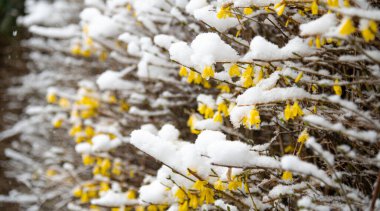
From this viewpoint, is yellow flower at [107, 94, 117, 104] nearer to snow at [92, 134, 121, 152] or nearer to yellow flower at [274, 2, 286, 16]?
snow at [92, 134, 121, 152]

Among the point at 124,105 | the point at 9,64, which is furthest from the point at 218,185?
the point at 9,64

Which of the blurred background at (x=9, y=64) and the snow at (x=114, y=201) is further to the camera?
the blurred background at (x=9, y=64)

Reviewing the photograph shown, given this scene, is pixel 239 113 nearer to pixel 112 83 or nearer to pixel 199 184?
pixel 199 184

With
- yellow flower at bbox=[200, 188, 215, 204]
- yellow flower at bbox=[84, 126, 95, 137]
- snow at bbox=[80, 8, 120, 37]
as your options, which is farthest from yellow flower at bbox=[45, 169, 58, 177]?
yellow flower at bbox=[200, 188, 215, 204]

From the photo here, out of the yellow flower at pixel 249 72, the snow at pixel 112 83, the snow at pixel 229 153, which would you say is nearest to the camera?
the snow at pixel 229 153

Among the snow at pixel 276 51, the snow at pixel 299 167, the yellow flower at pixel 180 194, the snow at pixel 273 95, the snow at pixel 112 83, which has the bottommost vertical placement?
the snow at pixel 112 83

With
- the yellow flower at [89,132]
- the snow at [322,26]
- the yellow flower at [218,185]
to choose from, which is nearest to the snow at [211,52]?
the snow at [322,26]

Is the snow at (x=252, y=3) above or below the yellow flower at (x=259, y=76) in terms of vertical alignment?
above

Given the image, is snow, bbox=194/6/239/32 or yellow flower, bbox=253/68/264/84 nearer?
yellow flower, bbox=253/68/264/84

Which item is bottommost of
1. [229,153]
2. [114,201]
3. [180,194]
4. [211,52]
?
[114,201]

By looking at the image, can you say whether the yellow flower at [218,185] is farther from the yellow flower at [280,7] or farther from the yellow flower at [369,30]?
the yellow flower at [369,30]
